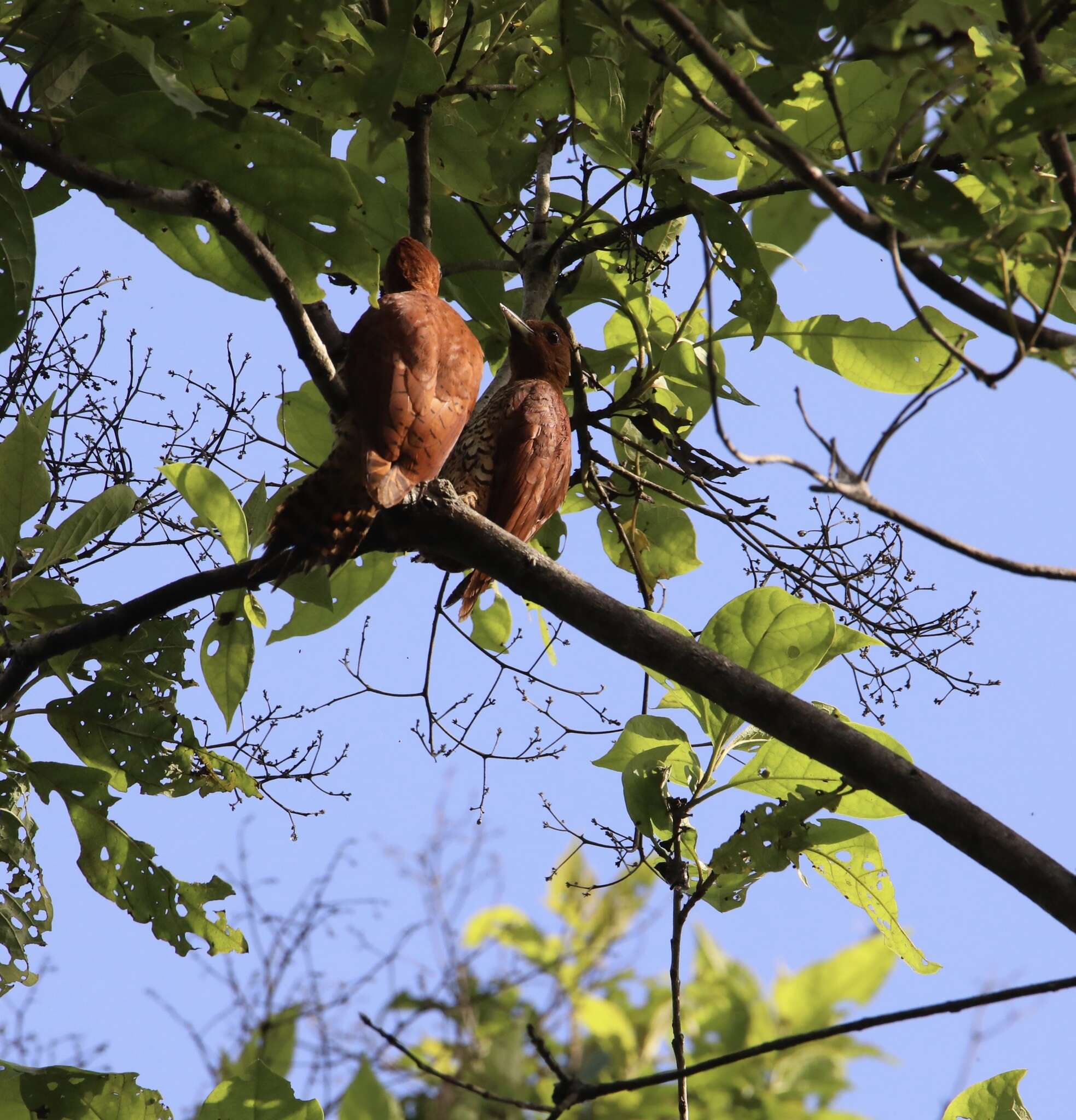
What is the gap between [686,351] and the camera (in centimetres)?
295

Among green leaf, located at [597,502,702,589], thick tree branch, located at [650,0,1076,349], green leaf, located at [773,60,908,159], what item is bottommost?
thick tree branch, located at [650,0,1076,349]

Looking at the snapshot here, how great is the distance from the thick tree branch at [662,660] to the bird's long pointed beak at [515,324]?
1065 millimetres

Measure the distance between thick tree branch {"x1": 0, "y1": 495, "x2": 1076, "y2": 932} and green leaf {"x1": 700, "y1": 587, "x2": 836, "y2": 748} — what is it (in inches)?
15.3

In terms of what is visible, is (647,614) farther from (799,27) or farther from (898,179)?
(898,179)

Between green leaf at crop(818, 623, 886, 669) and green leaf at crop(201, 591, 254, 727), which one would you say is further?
green leaf at crop(201, 591, 254, 727)

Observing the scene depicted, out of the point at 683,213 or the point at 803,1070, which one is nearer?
the point at 683,213

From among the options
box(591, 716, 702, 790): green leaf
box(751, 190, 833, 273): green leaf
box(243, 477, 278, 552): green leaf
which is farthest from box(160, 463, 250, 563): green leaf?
box(751, 190, 833, 273): green leaf

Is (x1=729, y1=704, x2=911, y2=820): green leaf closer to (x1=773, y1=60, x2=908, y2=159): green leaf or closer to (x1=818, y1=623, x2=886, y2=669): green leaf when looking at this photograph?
(x1=818, y1=623, x2=886, y2=669): green leaf

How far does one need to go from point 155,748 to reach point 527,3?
187 cm

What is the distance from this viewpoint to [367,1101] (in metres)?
2.00

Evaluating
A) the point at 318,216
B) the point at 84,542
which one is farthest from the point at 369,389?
the point at 84,542

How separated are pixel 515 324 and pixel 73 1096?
223cm

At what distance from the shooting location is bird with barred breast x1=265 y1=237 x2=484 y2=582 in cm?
226

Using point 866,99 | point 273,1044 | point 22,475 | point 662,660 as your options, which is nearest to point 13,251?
point 22,475
